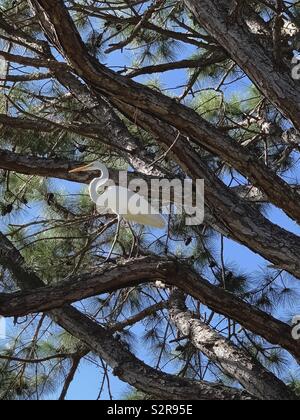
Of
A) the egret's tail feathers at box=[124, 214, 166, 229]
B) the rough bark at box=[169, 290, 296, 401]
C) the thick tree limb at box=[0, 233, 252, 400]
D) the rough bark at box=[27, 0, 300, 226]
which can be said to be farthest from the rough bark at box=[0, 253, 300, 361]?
the egret's tail feathers at box=[124, 214, 166, 229]

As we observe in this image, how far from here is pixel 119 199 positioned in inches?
116

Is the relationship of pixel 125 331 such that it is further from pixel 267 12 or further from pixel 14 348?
pixel 267 12

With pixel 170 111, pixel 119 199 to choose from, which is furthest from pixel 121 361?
pixel 170 111

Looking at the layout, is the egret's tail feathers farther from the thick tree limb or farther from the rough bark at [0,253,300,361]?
the rough bark at [0,253,300,361]

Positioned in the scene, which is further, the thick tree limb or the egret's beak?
the egret's beak

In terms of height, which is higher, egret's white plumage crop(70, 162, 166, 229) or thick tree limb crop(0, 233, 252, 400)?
egret's white plumage crop(70, 162, 166, 229)

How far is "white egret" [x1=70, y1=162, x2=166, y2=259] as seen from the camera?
288 centimetres

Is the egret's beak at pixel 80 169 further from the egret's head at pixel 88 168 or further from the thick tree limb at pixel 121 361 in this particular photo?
the thick tree limb at pixel 121 361

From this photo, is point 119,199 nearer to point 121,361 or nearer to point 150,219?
point 150,219

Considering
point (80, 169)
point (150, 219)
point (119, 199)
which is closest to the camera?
point (80, 169)

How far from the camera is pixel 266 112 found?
388 centimetres

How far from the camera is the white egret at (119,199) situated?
9.46ft

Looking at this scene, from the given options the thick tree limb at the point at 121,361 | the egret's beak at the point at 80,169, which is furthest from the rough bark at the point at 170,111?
the thick tree limb at the point at 121,361

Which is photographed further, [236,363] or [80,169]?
[80,169]
